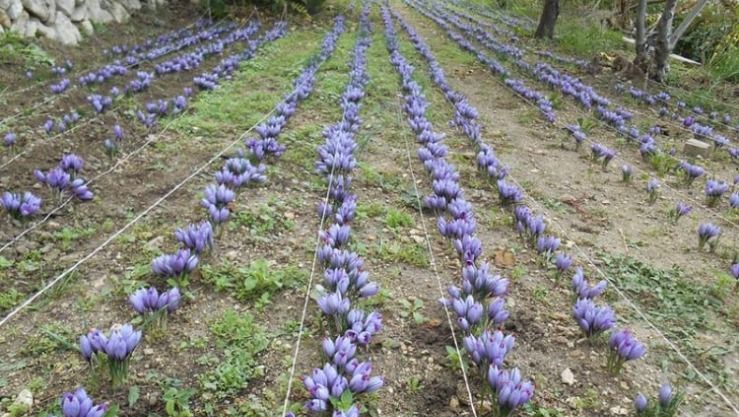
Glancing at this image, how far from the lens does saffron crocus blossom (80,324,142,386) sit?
1939 mm

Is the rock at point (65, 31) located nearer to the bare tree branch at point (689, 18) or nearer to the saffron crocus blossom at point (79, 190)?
the saffron crocus blossom at point (79, 190)

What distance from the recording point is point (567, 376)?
2.35 meters

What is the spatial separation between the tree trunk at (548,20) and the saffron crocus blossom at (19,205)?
1227 cm

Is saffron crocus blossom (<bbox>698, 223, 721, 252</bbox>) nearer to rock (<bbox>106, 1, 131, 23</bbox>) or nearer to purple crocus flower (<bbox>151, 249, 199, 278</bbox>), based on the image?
purple crocus flower (<bbox>151, 249, 199, 278</bbox>)

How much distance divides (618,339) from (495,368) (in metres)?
0.63

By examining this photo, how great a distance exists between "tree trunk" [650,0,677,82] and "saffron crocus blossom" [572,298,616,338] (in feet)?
23.8

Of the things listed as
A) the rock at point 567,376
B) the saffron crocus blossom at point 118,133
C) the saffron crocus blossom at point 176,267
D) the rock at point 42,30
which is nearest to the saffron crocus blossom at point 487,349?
the rock at point 567,376

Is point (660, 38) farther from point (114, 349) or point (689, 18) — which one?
point (114, 349)

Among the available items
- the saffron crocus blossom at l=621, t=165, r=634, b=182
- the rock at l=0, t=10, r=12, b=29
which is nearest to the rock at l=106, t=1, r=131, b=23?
the rock at l=0, t=10, r=12, b=29

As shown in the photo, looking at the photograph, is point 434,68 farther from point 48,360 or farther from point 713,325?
point 48,360

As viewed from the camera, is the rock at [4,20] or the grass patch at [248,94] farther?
the rock at [4,20]

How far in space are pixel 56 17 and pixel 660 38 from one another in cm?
855

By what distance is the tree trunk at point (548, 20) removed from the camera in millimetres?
12883

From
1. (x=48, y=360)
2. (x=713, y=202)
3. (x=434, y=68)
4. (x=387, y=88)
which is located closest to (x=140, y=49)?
(x=387, y=88)
